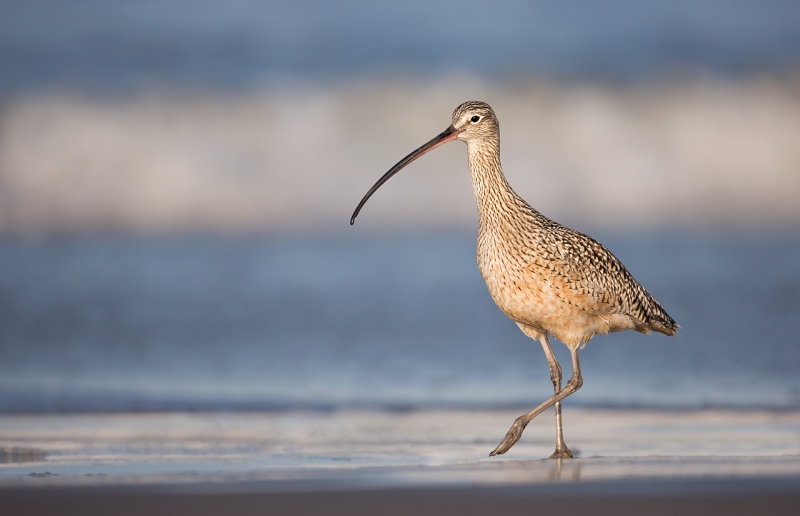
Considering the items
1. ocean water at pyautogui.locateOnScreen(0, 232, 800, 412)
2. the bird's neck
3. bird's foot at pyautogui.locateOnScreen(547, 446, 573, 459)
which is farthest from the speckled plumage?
ocean water at pyautogui.locateOnScreen(0, 232, 800, 412)

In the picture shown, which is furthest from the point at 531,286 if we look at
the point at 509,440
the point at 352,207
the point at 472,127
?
the point at 352,207

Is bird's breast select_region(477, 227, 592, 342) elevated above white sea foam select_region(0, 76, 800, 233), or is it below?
below

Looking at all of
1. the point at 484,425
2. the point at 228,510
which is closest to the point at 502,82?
the point at 484,425

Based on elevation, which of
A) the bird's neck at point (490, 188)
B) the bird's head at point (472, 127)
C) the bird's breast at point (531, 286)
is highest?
the bird's head at point (472, 127)

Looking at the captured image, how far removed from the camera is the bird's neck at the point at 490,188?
744 cm

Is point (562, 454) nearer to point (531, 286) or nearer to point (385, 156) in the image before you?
point (531, 286)

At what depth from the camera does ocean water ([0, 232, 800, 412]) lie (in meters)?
8.73

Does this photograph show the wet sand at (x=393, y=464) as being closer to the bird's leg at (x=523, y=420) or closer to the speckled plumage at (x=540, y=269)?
the bird's leg at (x=523, y=420)

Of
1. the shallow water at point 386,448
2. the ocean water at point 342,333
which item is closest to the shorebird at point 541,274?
the shallow water at point 386,448

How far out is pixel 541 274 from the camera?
7.11 meters

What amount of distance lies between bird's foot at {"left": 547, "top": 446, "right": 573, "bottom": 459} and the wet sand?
0.51 feet

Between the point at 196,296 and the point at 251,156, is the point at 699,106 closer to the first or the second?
the point at 251,156

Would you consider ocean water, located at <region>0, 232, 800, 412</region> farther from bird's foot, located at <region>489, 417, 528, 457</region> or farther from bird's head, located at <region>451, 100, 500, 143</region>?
bird's head, located at <region>451, 100, 500, 143</region>

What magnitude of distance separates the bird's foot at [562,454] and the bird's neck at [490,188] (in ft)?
4.94
